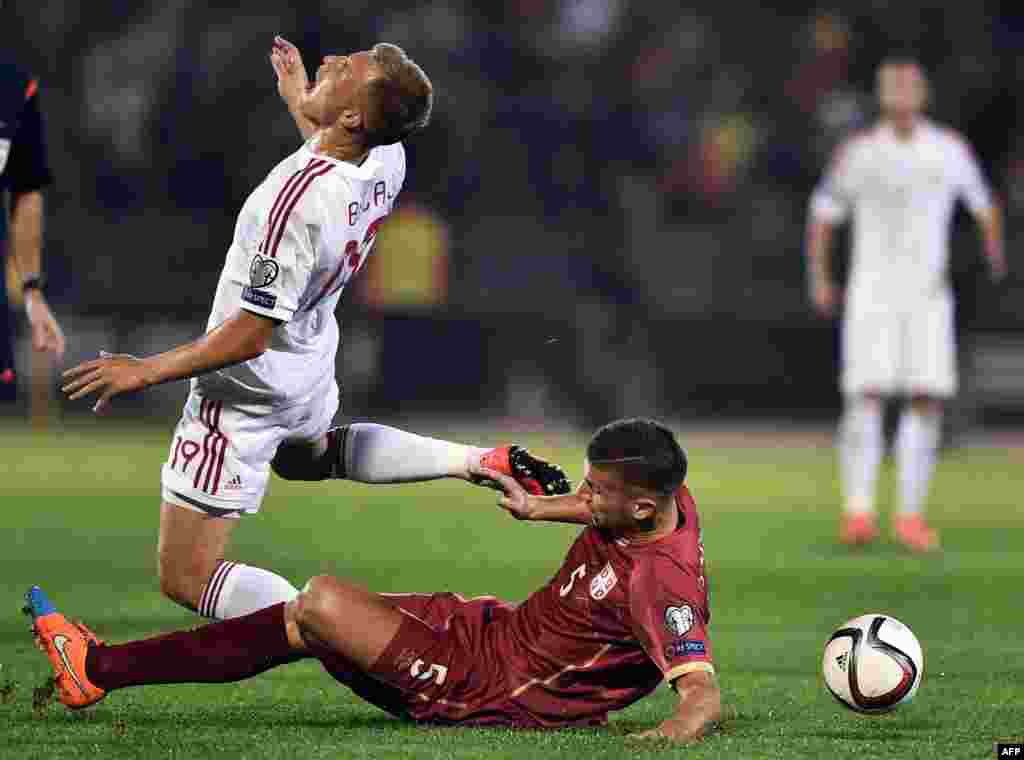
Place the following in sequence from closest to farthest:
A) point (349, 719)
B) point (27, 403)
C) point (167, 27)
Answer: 1. point (349, 719)
2. point (27, 403)
3. point (167, 27)

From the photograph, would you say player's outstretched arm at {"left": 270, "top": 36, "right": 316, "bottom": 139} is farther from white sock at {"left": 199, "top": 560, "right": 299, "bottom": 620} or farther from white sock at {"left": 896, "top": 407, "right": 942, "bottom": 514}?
white sock at {"left": 896, "top": 407, "right": 942, "bottom": 514}

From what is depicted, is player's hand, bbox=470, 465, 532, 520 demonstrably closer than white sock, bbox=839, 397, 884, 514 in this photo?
Yes

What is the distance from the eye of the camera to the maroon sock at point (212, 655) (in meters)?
4.95

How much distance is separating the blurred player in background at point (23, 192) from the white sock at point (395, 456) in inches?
56.1

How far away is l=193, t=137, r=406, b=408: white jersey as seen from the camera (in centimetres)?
525

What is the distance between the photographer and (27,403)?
17.8m

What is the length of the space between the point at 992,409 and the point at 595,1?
5660 millimetres

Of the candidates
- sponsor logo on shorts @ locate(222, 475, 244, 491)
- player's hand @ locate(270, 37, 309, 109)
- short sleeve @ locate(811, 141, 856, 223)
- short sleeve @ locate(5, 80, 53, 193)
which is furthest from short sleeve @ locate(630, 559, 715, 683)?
short sleeve @ locate(811, 141, 856, 223)

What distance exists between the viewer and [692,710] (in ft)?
15.5

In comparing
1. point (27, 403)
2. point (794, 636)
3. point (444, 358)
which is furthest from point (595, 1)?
point (794, 636)

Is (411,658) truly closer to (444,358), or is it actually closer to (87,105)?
(444,358)

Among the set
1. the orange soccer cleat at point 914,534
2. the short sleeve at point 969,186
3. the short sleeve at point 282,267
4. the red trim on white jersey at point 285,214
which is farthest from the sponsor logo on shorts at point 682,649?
the short sleeve at point 969,186

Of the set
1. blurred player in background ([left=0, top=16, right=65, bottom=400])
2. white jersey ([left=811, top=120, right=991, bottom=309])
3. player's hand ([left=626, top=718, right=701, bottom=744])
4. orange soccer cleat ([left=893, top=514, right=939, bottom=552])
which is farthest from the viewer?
white jersey ([left=811, top=120, right=991, bottom=309])

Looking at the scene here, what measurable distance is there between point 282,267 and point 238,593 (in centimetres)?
102
